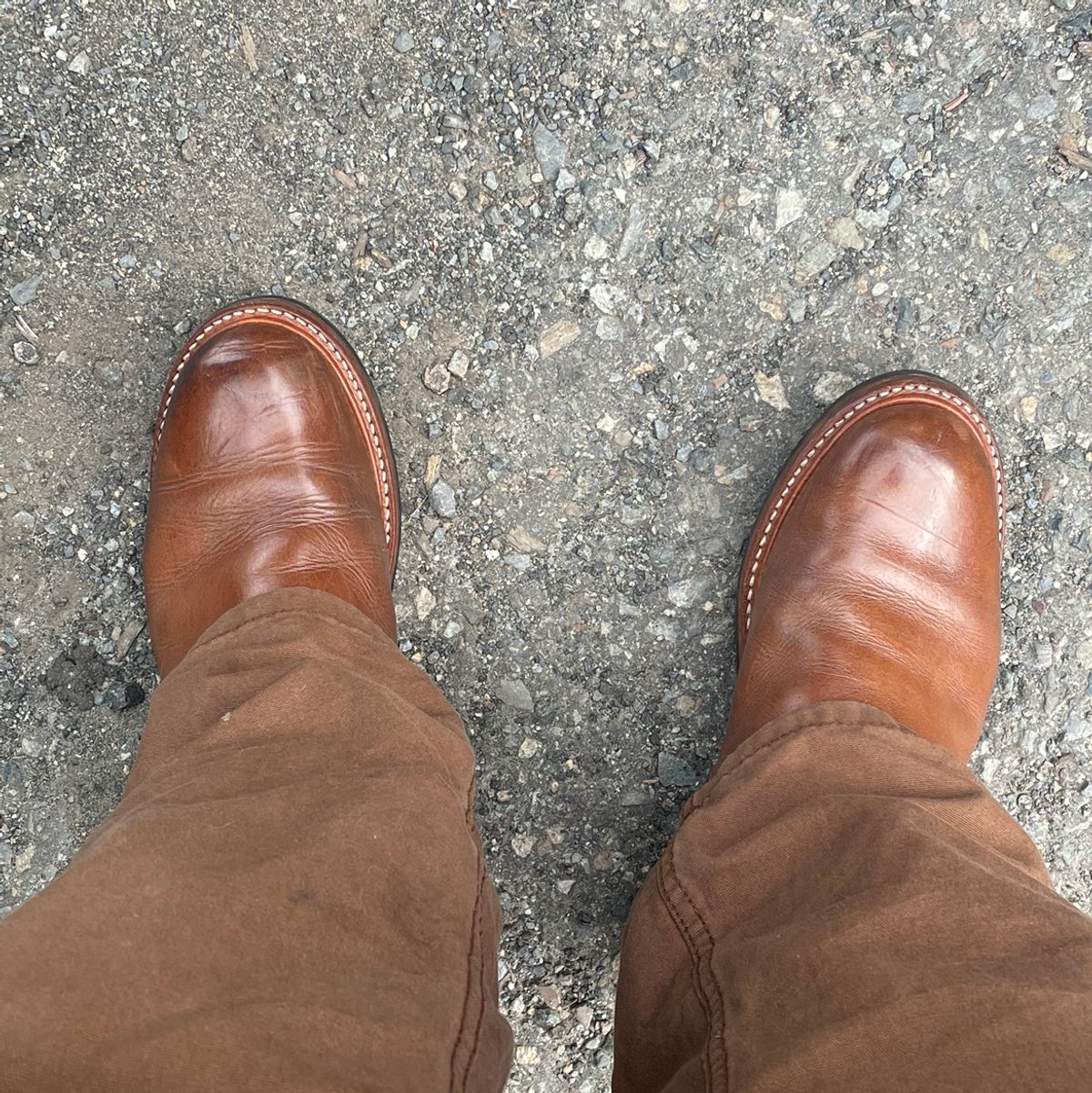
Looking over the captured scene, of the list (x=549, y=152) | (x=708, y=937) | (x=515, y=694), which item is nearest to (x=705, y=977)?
(x=708, y=937)

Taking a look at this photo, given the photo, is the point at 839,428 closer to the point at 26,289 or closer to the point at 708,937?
the point at 708,937

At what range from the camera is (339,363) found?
147 centimetres

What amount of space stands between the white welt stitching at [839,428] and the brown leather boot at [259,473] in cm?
62

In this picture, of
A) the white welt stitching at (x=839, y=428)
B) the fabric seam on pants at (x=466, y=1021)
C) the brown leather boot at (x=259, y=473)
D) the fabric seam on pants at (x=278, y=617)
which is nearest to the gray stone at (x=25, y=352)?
the brown leather boot at (x=259, y=473)

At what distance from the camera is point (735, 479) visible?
152 cm

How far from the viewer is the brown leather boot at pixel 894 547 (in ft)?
4.64

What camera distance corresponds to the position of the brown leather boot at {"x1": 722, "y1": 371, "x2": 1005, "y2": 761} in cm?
141

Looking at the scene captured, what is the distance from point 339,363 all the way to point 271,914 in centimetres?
92

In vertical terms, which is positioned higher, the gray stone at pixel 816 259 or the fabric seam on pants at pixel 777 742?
the gray stone at pixel 816 259

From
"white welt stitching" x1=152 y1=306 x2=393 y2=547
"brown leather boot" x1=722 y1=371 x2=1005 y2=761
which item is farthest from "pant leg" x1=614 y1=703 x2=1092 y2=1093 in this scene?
"white welt stitching" x1=152 y1=306 x2=393 y2=547

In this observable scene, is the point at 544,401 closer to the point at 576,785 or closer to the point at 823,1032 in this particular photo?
the point at 576,785

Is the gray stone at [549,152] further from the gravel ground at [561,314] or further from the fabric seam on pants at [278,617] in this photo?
the fabric seam on pants at [278,617]

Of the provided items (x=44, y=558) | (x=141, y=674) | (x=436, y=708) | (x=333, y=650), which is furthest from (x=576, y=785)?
(x=44, y=558)

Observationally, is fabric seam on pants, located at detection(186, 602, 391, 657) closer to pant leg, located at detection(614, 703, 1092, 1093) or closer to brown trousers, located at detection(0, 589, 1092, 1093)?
brown trousers, located at detection(0, 589, 1092, 1093)
